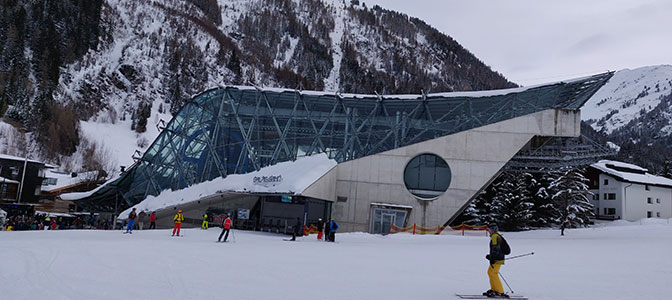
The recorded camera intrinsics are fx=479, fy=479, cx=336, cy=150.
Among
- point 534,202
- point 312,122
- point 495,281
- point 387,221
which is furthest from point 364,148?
point 495,281

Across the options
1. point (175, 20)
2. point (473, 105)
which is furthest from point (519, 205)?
point (175, 20)

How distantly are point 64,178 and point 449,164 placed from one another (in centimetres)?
6891

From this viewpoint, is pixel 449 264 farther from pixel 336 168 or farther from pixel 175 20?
pixel 175 20

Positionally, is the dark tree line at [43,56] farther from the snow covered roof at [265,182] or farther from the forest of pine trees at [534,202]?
the forest of pine trees at [534,202]

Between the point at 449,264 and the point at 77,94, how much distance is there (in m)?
116

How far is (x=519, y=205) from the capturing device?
43.9 meters

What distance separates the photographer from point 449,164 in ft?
113

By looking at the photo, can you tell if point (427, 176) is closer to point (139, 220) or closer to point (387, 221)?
point (387, 221)

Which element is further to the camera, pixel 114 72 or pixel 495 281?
pixel 114 72

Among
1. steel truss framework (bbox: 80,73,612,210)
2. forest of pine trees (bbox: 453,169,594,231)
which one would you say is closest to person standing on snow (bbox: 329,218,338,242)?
steel truss framework (bbox: 80,73,612,210)

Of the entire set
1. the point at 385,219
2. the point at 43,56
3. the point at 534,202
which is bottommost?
the point at 385,219

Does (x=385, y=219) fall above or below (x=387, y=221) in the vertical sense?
above

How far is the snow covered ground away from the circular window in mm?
16924

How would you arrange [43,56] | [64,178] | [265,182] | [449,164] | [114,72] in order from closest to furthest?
[265,182]
[449,164]
[64,178]
[43,56]
[114,72]
